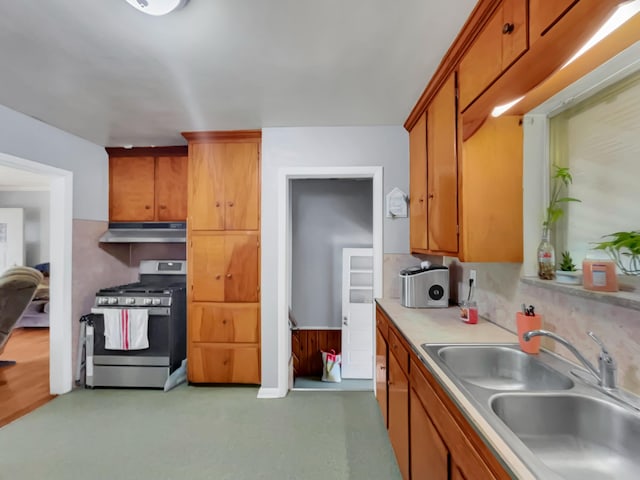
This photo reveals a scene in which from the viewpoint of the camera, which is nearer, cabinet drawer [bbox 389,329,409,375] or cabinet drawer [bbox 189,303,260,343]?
cabinet drawer [bbox 389,329,409,375]

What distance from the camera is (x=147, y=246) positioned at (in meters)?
3.58

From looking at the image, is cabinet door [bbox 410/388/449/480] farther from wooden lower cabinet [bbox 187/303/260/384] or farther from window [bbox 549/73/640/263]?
wooden lower cabinet [bbox 187/303/260/384]

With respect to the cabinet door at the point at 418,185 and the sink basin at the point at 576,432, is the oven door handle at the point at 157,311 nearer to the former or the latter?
the cabinet door at the point at 418,185

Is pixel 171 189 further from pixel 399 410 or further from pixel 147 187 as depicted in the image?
pixel 399 410

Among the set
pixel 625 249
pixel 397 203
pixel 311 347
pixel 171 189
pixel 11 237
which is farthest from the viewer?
pixel 11 237

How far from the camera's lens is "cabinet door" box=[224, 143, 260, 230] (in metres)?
2.87

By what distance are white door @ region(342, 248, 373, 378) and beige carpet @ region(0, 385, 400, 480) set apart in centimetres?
100

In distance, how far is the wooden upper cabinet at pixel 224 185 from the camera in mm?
2877

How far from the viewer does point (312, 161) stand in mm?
2762

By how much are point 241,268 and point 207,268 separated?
33cm

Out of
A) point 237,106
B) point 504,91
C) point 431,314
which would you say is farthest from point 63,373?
point 504,91

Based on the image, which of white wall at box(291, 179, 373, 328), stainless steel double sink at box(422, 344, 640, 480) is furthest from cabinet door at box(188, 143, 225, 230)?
stainless steel double sink at box(422, 344, 640, 480)

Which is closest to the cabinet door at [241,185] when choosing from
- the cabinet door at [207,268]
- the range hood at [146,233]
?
the cabinet door at [207,268]

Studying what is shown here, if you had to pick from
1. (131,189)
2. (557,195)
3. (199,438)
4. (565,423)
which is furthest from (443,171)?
(131,189)
